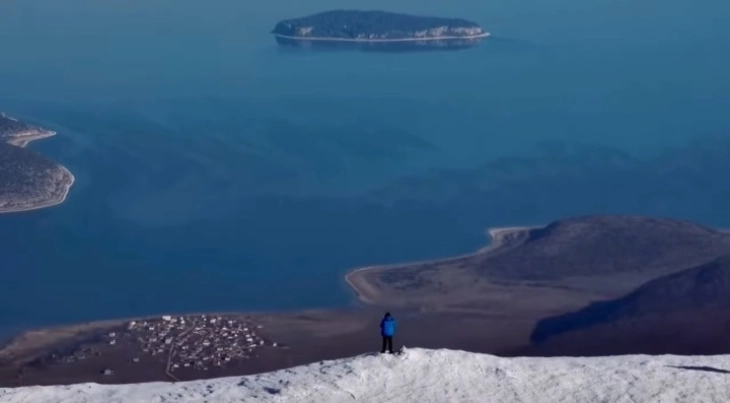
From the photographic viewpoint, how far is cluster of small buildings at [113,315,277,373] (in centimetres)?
2641

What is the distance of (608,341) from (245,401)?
10.2m

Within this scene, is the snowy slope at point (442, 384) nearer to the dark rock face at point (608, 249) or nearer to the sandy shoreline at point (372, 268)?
the sandy shoreline at point (372, 268)

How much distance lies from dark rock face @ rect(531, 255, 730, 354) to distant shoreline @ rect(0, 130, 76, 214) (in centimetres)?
1797

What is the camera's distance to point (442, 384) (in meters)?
18.3

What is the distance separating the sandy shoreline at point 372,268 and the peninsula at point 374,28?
35.0 m

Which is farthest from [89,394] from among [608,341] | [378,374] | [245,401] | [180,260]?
[180,260]

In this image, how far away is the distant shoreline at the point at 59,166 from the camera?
133 ft

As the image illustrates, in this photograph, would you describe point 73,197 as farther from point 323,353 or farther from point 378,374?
point 378,374

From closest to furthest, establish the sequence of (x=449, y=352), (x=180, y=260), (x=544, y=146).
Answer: (x=449, y=352) → (x=180, y=260) → (x=544, y=146)

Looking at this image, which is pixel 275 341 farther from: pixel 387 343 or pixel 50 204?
pixel 50 204

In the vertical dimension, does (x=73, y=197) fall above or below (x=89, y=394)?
below

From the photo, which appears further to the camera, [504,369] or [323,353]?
[323,353]

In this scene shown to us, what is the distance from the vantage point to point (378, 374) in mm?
18312

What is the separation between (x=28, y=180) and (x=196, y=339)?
16358 millimetres
